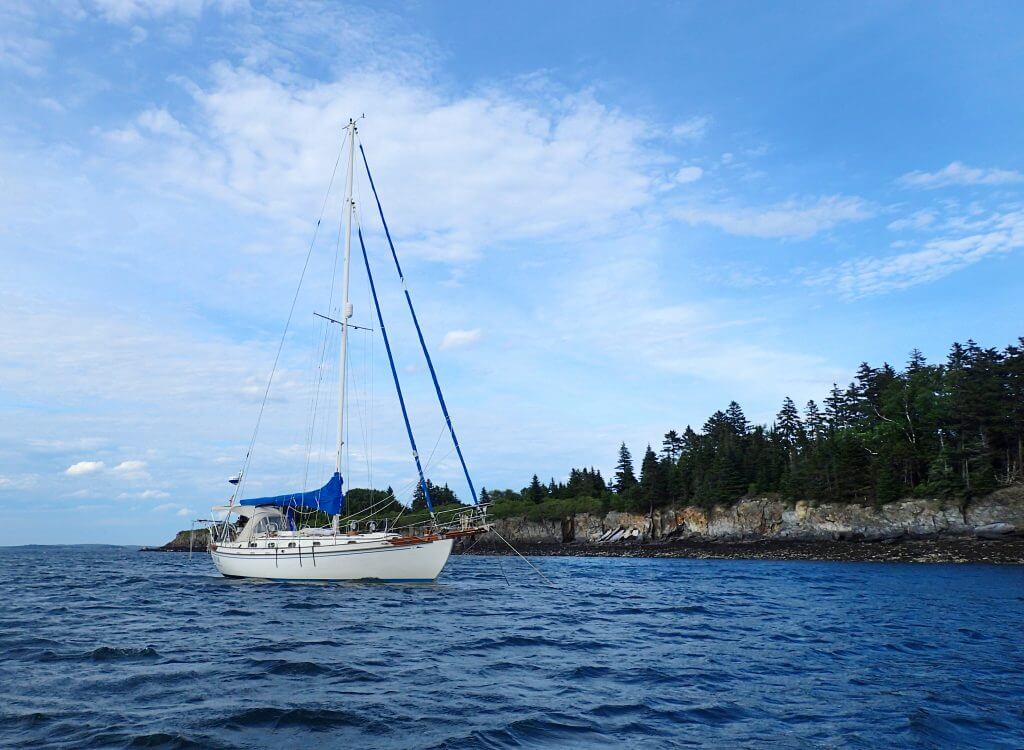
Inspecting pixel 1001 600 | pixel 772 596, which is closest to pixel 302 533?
pixel 772 596

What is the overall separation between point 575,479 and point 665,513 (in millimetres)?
33972

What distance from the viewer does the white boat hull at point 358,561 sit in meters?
28.8

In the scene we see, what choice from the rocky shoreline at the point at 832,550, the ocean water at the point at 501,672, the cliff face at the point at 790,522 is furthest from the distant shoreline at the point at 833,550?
the ocean water at the point at 501,672

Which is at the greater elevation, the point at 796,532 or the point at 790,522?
the point at 790,522

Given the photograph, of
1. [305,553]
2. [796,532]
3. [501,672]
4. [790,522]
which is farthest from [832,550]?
[501,672]

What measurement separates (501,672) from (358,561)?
675 inches

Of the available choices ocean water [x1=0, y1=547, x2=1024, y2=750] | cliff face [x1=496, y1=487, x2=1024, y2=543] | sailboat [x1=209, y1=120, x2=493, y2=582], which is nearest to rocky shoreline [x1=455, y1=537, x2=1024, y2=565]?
cliff face [x1=496, y1=487, x2=1024, y2=543]

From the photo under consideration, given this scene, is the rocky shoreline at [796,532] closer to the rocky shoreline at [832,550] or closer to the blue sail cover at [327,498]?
the rocky shoreline at [832,550]

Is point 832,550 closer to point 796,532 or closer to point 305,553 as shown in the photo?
point 796,532

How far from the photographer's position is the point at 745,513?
295 ft

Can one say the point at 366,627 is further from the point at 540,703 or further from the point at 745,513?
the point at 745,513

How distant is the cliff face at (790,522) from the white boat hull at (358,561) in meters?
60.0

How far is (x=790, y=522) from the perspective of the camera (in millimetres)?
83125

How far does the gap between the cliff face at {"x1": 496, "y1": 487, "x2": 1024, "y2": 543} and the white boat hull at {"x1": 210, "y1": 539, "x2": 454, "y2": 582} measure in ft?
197
